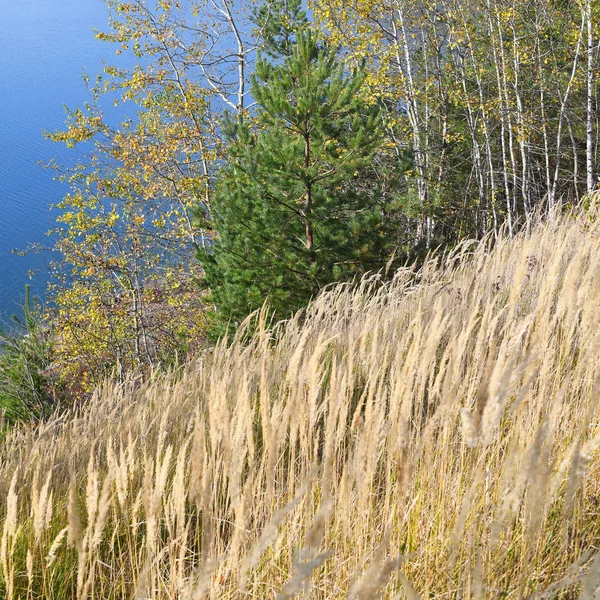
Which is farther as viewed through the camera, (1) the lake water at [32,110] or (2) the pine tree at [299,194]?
(1) the lake water at [32,110]

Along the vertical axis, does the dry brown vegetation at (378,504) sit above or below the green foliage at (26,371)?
above

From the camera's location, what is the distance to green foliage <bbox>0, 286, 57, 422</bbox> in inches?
512

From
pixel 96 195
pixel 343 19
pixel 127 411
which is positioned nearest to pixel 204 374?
pixel 127 411

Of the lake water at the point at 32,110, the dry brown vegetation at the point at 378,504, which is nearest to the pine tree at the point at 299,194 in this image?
the dry brown vegetation at the point at 378,504

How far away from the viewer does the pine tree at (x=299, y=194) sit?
799cm

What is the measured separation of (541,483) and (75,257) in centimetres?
1516

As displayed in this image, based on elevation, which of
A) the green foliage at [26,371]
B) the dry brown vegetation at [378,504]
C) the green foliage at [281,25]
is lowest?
the green foliage at [26,371]

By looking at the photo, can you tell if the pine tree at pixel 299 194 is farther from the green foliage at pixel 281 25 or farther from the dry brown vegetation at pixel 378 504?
the dry brown vegetation at pixel 378 504

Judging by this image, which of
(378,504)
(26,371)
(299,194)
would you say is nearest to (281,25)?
(299,194)

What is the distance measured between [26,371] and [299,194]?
8.01m

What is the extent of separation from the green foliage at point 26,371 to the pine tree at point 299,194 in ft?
20.5

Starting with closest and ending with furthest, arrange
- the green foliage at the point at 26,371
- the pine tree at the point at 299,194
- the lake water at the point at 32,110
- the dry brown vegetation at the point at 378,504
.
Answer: the dry brown vegetation at the point at 378,504 → the pine tree at the point at 299,194 → the green foliage at the point at 26,371 → the lake water at the point at 32,110

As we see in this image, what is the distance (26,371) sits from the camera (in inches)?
509

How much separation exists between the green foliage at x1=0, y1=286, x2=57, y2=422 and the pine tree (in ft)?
20.5
